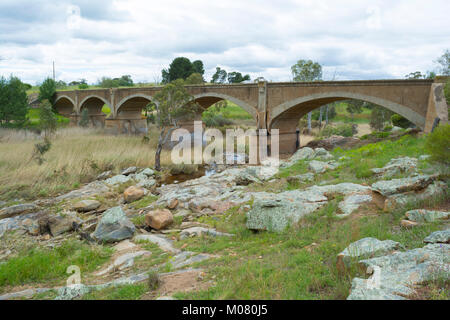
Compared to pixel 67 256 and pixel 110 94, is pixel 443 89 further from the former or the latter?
pixel 110 94

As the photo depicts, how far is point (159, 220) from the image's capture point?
28.1ft

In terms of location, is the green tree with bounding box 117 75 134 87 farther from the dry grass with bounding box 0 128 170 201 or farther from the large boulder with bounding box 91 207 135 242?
the large boulder with bounding box 91 207 135 242

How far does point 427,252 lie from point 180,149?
79.0 ft

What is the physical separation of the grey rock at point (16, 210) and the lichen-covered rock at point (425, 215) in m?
12.6

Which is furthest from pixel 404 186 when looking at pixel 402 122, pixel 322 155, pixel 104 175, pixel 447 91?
pixel 402 122

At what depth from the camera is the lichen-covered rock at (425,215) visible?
5.39m

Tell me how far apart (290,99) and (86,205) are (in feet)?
52.2

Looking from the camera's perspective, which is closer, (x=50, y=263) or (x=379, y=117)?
(x=50, y=263)

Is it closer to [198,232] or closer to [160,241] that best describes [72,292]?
[160,241]

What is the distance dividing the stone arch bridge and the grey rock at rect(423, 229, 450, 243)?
12.7 m

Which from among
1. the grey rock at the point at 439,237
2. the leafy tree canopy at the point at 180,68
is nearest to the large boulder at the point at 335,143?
the grey rock at the point at 439,237

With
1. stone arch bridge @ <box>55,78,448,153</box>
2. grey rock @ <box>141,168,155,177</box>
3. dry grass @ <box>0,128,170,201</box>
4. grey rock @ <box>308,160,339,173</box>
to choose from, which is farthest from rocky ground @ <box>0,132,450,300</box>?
stone arch bridge @ <box>55,78,448,153</box>
